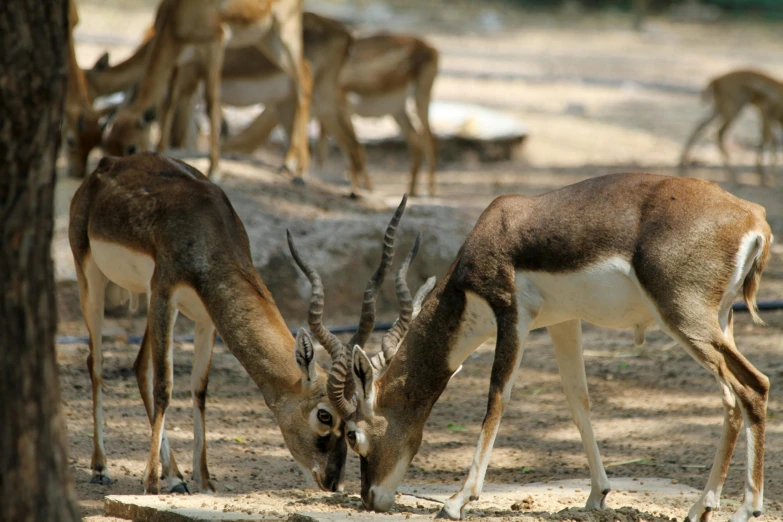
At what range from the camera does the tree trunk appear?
252 cm

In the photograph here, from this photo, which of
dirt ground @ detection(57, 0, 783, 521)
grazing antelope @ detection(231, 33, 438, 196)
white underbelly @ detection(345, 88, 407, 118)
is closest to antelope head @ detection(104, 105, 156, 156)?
dirt ground @ detection(57, 0, 783, 521)

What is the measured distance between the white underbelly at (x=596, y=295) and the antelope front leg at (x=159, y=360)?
1.55m

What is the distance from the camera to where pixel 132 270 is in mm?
4695

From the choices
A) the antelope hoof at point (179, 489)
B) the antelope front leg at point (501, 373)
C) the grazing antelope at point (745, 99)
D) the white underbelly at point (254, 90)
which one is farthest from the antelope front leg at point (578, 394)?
the grazing antelope at point (745, 99)

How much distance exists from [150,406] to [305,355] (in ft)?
3.59

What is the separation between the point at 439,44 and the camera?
79.0 feet

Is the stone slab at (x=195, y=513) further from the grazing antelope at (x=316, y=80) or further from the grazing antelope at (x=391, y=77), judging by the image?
the grazing antelope at (x=391, y=77)

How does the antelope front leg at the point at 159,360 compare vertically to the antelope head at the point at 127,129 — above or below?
below

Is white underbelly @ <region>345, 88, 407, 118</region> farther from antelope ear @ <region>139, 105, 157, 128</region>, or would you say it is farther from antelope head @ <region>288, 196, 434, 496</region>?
antelope head @ <region>288, 196, 434, 496</region>

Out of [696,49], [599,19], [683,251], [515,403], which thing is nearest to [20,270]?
[683,251]

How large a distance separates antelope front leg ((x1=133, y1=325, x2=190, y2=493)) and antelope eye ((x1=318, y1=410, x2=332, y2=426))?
723 mm

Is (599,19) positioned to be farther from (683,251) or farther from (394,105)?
(683,251)

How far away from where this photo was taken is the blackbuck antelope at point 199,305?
4.32m

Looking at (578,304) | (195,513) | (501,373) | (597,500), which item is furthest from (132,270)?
(597,500)
